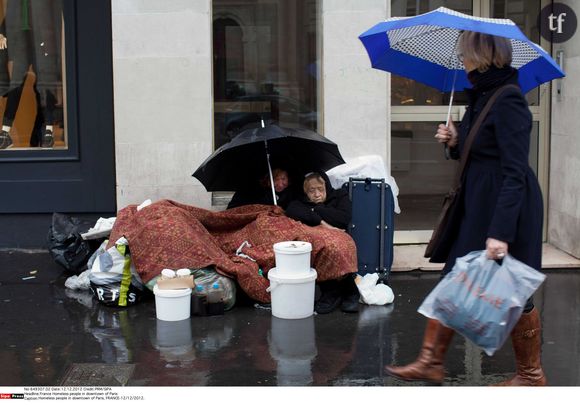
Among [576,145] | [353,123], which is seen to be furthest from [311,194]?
[576,145]

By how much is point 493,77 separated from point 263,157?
260 centimetres

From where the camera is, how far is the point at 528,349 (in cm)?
429

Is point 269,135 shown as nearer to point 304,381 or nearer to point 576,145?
point 304,381

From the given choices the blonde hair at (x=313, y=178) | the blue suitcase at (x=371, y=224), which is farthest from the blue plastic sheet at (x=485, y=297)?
the blue suitcase at (x=371, y=224)

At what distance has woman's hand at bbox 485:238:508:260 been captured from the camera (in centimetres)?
399

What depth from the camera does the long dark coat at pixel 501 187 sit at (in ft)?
13.1

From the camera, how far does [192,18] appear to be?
7375 millimetres

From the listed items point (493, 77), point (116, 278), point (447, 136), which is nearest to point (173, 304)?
point (116, 278)

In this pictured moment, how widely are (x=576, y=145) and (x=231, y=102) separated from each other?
316 centimetres

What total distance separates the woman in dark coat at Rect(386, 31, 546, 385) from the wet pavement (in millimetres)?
464

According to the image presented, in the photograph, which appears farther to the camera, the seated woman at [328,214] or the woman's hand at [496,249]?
the seated woman at [328,214]

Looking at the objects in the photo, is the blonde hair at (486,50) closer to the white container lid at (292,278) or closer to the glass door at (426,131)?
the white container lid at (292,278)

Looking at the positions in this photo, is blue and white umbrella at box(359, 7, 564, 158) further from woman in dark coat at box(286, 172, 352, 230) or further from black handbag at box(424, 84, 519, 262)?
woman in dark coat at box(286, 172, 352, 230)

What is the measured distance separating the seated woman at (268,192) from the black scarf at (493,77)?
99.5 inches
